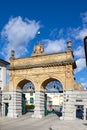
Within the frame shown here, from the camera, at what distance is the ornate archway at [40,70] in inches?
1363

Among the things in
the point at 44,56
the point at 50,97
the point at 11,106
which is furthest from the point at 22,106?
the point at 50,97

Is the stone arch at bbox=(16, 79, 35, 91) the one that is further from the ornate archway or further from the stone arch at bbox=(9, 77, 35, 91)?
the ornate archway

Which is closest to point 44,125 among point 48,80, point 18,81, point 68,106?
point 68,106

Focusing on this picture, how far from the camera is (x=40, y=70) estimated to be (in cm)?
3672

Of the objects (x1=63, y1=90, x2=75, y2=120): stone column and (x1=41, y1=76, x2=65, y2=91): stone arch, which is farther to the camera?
(x1=41, y1=76, x2=65, y2=91): stone arch

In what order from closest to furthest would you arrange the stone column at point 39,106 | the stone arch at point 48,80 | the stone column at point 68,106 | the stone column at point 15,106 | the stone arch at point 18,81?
1. the stone column at point 68,106
2. the stone arch at point 48,80
3. the stone column at point 39,106
4. the stone column at point 15,106
5. the stone arch at point 18,81

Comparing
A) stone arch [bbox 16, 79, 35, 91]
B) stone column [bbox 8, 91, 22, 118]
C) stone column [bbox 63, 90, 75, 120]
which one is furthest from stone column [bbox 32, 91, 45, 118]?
stone column [bbox 63, 90, 75, 120]

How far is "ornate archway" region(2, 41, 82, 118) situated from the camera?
34625 mm

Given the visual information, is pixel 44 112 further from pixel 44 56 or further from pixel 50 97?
pixel 50 97

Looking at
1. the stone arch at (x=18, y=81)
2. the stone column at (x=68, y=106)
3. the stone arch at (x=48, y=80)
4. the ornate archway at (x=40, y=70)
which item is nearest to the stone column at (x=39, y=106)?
the ornate archway at (x=40, y=70)

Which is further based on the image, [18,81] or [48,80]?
[18,81]

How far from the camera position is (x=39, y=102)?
3578cm

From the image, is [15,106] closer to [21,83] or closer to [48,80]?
[21,83]

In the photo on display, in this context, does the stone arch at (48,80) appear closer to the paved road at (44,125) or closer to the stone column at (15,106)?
the stone column at (15,106)
